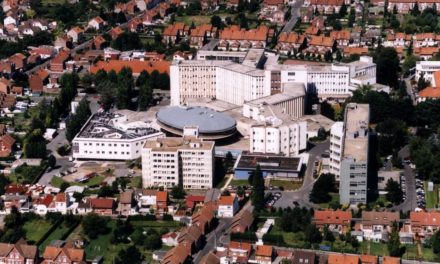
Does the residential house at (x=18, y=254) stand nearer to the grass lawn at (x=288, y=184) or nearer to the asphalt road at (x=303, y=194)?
the asphalt road at (x=303, y=194)

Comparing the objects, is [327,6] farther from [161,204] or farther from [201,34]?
[161,204]

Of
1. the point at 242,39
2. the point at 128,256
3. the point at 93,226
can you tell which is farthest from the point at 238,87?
→ the point at 128,256

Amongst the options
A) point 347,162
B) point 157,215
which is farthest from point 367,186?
point 157,215

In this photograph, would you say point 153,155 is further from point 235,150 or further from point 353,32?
point 353,32

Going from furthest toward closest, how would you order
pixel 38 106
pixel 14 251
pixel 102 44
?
pixel 102 44 < pixel 38 106 < pixel 14 251

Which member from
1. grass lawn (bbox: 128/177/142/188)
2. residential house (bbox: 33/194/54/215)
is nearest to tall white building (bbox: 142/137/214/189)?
grass lawn (bbox: 128/177/142/188)

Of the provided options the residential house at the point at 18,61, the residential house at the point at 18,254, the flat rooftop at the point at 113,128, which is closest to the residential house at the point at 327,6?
the residential house at the point at 18,61
